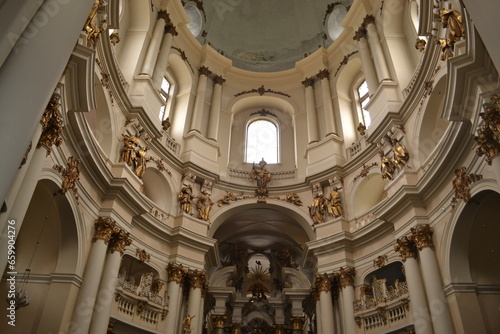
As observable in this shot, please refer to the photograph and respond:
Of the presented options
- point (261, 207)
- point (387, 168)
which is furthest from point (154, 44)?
point (387, 168)

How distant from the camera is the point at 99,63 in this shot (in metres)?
11.8

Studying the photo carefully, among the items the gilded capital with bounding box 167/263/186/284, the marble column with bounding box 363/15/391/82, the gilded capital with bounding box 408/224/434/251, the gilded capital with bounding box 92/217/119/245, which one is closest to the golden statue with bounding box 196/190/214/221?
the gilded capital with bounding box 167/263/186/284

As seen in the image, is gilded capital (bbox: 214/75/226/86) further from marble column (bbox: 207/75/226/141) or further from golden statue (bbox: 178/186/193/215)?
golden statue (bbox: 178/186/193/215)

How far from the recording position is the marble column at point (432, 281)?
994 cm

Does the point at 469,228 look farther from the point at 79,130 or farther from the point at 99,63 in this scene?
the point at 99,63

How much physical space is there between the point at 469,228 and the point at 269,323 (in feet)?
35.6

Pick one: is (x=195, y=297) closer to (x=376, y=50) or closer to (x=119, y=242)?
(x=119, y=242)

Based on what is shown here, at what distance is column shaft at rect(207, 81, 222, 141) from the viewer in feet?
60.0

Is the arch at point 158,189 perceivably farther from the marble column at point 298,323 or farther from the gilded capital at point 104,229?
the marble column at point 298,323

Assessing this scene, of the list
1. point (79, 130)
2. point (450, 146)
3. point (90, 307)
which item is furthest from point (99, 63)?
point (450, 146)

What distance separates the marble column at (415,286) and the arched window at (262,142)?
28.9ft

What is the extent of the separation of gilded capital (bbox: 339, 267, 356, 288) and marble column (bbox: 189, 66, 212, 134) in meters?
8.19

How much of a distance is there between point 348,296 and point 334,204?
350 cm

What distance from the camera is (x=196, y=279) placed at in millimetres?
13938
